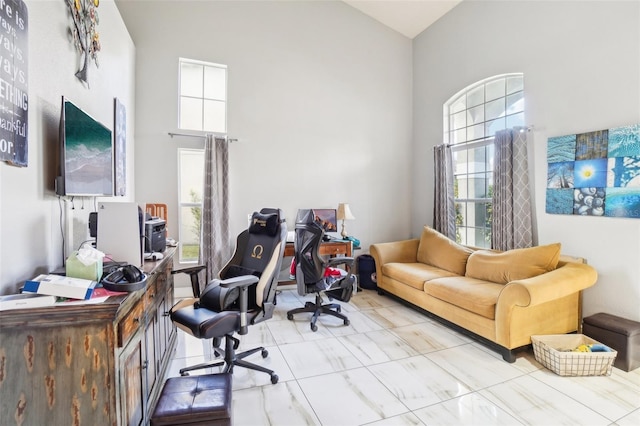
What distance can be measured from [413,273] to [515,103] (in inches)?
96.1

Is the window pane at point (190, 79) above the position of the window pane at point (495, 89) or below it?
above

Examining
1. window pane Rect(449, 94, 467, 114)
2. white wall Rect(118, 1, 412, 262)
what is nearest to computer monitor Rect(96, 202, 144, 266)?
white wall Rect(118, 1, 412, 262)

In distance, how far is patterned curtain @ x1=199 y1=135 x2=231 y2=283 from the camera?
400cm

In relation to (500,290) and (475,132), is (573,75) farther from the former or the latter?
(500,290)

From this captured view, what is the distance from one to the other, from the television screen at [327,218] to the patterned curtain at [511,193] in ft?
7.02

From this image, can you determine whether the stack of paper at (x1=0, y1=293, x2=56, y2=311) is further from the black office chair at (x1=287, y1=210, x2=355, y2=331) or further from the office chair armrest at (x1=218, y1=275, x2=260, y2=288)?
the black office chair at (x1=287, y1=210, x2=355, y2=331)

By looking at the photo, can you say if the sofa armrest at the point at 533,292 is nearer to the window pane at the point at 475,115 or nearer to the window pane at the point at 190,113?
the window pane at the point at 475,115

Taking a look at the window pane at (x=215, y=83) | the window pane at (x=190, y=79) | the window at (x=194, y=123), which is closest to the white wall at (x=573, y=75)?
the window pane at (x=215, y=83)

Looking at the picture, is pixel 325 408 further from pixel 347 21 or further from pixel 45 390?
pixel 347 21

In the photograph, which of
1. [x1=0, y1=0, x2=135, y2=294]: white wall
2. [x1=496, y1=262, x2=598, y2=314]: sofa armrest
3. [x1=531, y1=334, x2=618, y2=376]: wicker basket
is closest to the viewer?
[x1=0, y1=0, x2=135, y2=294]: white wall

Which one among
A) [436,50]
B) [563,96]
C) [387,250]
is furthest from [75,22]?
[436,50]

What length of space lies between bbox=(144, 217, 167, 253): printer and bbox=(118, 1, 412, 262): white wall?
1907 millimetres

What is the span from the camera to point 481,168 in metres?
4.25

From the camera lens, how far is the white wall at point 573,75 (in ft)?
8.87
